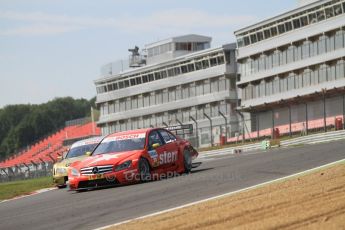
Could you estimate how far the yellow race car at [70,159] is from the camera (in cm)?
2206

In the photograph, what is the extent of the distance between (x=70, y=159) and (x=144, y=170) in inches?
224

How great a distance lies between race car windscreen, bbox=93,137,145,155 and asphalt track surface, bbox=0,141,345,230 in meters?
1.72

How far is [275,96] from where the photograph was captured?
61.6m

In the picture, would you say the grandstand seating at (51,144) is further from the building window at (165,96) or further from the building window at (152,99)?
the building window at (165,96)

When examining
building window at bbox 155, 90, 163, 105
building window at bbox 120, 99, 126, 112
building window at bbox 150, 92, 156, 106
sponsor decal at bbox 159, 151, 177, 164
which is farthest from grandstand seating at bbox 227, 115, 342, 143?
building window at bbox 120, 99, 126, 112

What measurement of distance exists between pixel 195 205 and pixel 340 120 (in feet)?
106

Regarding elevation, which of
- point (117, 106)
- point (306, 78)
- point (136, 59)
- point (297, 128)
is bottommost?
point (297, 128)

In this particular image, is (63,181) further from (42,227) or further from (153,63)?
(153,63)

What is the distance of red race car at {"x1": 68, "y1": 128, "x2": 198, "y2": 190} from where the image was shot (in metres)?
17.6

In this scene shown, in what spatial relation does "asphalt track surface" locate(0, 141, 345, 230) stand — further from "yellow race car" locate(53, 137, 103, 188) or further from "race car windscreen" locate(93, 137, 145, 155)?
"yellow race car" locate(53, 137, 103, 188)

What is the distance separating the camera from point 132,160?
17781 millimetres

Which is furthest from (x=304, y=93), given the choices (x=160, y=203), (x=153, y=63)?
(x=160, y=203)

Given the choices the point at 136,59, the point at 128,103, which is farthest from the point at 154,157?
the point at 136,59

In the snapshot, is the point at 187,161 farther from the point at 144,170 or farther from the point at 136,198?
the point at 136,198
